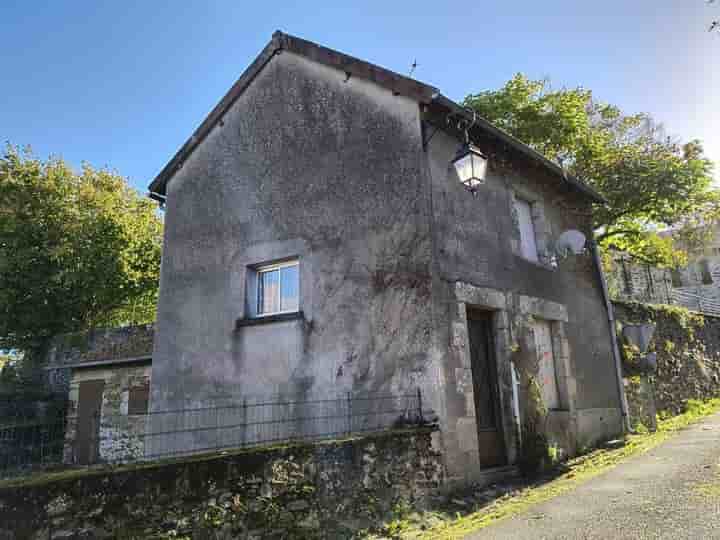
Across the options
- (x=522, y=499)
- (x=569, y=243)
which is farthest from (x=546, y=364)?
(x=522, y=499)

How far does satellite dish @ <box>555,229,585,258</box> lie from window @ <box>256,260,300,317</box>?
4889mm

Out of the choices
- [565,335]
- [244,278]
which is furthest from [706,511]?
[244,278]

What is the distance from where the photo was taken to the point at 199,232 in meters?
9.42

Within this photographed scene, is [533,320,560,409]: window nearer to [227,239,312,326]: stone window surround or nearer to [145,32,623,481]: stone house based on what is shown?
[145,32,623,481]: stone house

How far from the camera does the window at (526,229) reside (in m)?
9.36

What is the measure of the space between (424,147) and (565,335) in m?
4.43

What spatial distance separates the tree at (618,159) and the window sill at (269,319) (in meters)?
8.56

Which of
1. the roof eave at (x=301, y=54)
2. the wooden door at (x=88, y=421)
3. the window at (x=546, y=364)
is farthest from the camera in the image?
the wooden door at (x=88, y=421)

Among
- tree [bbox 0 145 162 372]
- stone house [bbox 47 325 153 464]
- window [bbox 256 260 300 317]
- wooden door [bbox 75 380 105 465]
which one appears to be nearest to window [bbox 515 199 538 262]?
window [bbox 256 260 300 317]

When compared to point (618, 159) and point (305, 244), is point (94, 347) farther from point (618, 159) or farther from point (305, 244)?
point (618, 159)

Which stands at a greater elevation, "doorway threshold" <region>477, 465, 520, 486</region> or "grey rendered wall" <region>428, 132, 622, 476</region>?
"grey rendered wall" <region>428, 132, 622, 476</region>

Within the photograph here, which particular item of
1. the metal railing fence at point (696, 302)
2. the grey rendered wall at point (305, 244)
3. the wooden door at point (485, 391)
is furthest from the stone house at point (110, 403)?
the metal railing fence at point (696, 302)

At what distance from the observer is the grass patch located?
5188 millimetres

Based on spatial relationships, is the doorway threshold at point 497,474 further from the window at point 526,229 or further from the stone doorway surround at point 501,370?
the window at point 526,229
